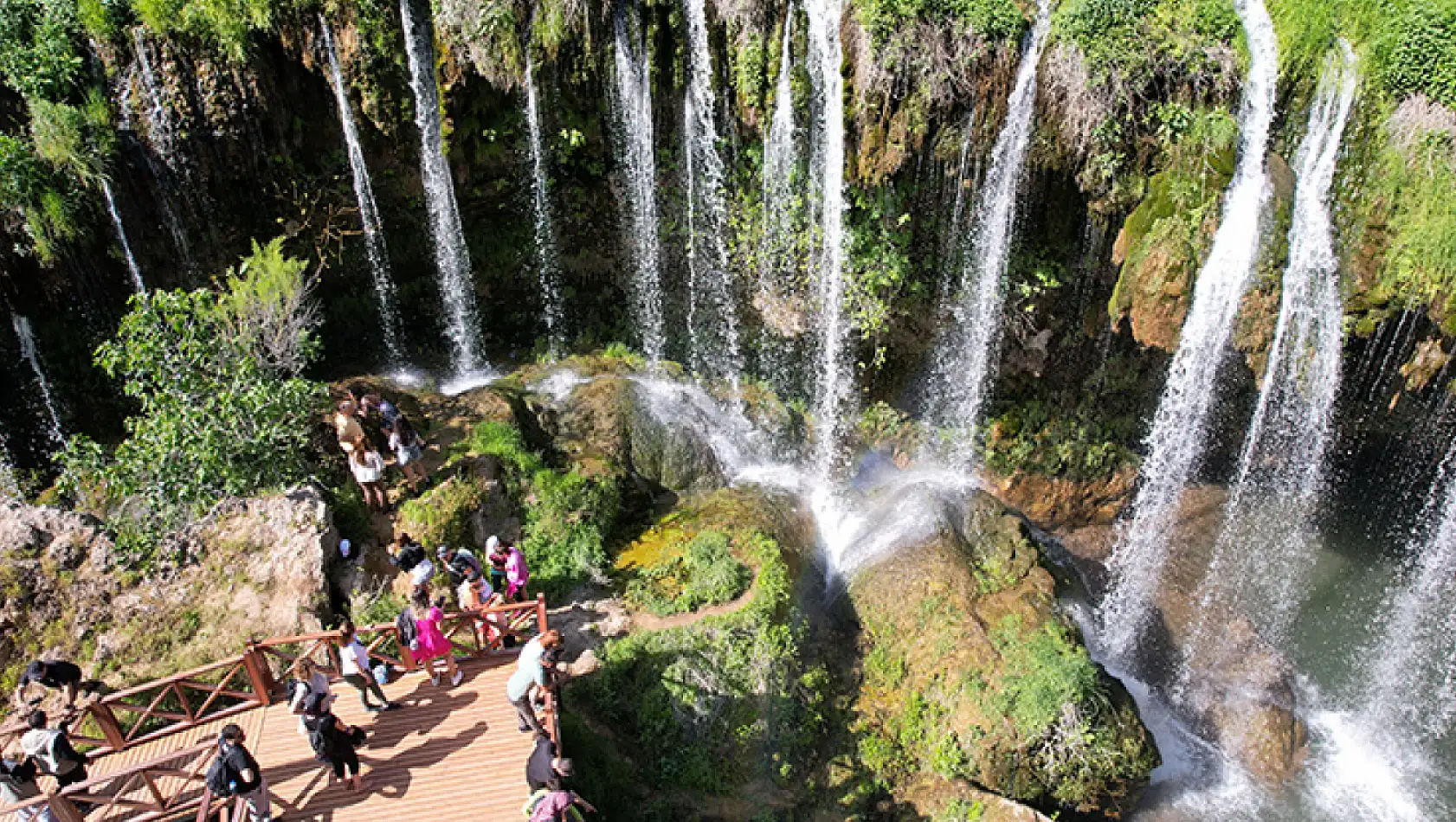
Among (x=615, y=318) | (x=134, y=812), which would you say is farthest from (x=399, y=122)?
(x=134, y=812)

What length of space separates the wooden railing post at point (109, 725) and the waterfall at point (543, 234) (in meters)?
11.9

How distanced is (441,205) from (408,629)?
431 inches

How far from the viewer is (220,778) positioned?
7.71 meters

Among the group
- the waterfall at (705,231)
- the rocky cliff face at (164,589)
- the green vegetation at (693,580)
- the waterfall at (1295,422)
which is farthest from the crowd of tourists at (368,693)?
the waterfall at (1295,422)

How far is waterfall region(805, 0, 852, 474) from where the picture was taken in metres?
15.7

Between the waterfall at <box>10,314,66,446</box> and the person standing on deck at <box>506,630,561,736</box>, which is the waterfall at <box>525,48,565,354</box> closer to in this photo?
the waterfall at <box>10,314,66,446</box>

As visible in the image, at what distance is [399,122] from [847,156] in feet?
28.0

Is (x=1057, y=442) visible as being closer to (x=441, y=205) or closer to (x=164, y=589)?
(x=441, y=205)

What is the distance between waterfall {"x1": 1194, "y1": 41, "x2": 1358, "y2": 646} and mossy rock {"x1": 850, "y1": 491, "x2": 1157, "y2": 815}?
4701 mm

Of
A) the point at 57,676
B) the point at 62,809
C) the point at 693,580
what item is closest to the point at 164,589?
the point at 57,676

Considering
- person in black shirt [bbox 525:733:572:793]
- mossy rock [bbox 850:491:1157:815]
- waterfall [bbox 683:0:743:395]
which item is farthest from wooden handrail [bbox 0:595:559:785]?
waterfall [bbox 683:0:743:395]

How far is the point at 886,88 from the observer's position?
50.6ft

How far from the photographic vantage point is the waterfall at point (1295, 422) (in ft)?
46.6

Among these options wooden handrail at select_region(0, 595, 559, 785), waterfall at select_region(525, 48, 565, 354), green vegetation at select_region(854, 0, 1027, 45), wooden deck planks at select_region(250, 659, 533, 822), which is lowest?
Result: wooden deck planks at select_region(250, 659, 533, 822)
